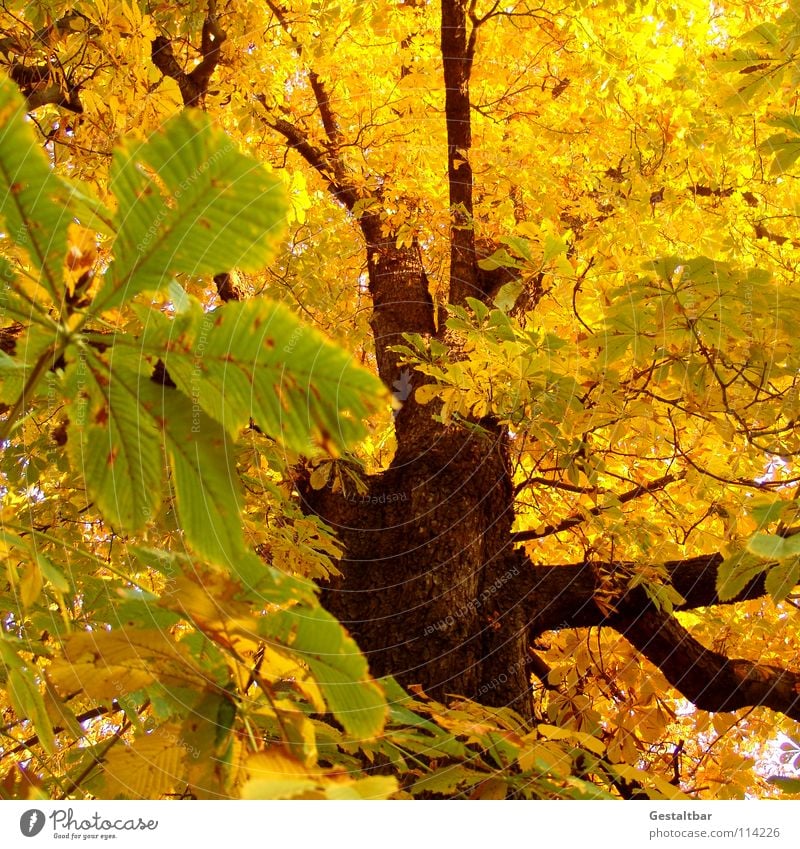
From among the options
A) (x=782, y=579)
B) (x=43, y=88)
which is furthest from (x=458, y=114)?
(x=782, y=579)

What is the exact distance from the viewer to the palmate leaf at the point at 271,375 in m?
0.43

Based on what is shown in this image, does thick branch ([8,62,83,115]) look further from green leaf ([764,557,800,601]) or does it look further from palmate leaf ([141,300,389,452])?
green leaf ([764,557,800,601])

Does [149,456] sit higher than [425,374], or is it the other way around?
[425,374]

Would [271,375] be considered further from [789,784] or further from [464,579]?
[464,579]

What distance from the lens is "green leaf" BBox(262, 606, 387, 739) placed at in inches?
20.1

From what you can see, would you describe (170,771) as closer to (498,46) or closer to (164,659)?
(164,659)

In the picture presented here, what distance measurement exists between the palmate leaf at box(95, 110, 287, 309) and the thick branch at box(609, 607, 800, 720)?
2252 mm

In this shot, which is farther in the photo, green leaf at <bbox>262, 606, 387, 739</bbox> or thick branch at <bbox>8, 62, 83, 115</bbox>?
thick branch at <bbox>8, 62, 83, 115</bbox>

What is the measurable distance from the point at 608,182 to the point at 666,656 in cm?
162

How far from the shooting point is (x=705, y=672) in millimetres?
2387

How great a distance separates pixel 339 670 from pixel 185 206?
1.12 ft

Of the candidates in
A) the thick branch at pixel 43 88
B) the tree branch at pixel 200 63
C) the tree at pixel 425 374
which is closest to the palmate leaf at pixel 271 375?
the tree at pixel 425 374

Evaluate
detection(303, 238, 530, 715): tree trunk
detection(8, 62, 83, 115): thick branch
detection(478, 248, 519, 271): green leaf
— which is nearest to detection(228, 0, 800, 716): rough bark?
detection(303, 238, 530, 715): tree trunk

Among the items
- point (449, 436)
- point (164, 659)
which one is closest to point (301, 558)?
point (449, 436)
